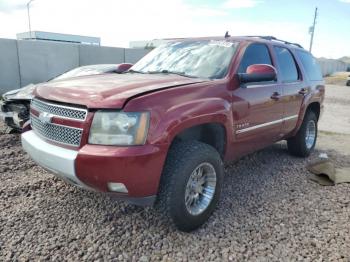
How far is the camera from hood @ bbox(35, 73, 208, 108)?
2719mm

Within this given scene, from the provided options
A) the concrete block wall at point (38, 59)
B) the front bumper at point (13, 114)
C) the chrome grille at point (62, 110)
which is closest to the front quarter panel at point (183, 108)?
the chrome grille at point (62, 110)

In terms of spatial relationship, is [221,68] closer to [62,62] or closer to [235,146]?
[235,146]

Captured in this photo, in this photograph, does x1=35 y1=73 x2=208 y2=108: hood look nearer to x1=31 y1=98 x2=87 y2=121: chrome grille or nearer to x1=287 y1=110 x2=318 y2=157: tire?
x1=31 y1=98 x2=87 y2=121: chrome grille

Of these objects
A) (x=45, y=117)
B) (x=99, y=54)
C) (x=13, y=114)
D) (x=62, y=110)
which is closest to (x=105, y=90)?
(x=62, y=110)

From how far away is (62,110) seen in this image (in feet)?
9.61

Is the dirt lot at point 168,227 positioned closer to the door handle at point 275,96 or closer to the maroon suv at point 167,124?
the maroon suv at point 167,124

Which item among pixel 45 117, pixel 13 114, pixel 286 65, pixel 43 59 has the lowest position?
pixel 13 114

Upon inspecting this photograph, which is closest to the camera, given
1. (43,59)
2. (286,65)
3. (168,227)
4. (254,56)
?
(168,227)

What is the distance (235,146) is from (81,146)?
1745 millimetres

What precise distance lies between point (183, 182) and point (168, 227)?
1.92 feet

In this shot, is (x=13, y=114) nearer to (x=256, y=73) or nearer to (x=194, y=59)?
(x=194, y=59)

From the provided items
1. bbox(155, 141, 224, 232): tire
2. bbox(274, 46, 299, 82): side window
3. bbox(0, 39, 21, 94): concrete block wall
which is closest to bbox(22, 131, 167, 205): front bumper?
bbox(155, 141, 224, 232): tire

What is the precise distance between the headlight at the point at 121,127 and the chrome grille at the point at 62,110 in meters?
0.16

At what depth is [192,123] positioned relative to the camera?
302 cm
